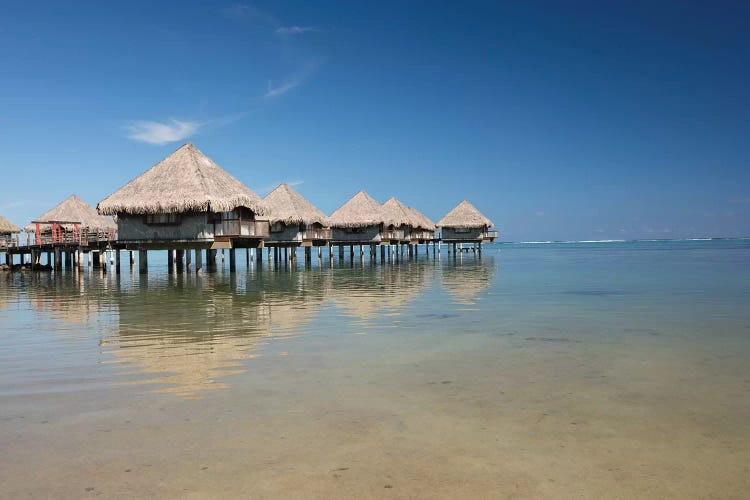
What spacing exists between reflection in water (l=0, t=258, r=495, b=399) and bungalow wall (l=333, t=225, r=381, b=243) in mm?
23300

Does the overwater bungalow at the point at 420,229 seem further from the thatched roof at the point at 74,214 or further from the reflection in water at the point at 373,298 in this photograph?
the reflection in water at the point at 373,298

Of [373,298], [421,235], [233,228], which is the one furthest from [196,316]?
[421,235]

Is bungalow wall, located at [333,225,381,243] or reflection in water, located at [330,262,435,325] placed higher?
bungalow wall, located at [333,225,381,243]

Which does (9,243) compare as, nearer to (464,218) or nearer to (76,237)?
(76,237)

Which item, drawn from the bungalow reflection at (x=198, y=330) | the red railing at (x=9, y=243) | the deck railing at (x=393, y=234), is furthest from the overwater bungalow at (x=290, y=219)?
the bungalow reflection at (x=198, y=330)

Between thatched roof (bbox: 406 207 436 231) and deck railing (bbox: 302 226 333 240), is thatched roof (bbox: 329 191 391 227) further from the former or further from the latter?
thatched roof (bbox: 406 207 436 231)

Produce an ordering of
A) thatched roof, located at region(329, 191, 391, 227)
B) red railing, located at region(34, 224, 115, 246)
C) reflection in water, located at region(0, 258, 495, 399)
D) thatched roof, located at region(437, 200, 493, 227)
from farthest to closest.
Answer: thatched roof, located at region(437, 200, 493, 227)
thatched roof, located at region(329, 191, 391, 227)
red railing, located at region(34, 224, 115, 246)
reflection in water, located at region(0, 258, 495, 399)

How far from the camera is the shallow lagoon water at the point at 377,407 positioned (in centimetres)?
372

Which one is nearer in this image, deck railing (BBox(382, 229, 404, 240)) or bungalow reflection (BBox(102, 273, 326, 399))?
bungalow reflection (BBox(102, 273, 326, 399))

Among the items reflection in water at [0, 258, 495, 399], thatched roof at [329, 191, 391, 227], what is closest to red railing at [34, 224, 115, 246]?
reflection in water at [0, 258, 495, 399]

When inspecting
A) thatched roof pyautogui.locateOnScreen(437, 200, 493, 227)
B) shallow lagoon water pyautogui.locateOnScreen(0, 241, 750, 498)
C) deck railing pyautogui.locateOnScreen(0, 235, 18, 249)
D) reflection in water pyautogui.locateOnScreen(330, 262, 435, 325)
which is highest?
thatched roof pyautogui.locateOnScreen(437, 200, 493, 227)

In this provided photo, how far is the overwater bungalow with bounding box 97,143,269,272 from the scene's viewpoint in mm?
23812

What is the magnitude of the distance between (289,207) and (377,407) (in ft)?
108

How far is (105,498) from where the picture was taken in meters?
3.45
